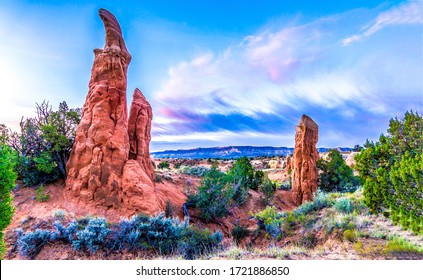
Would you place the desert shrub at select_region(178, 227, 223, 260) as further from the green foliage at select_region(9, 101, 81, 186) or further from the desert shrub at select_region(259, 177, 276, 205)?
the desert shrub at select_region(259, 177, 276, 205)

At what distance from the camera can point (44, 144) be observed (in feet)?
41.9

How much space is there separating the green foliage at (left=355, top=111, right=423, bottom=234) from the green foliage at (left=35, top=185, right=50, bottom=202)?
13.4m

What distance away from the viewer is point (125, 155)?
11641 millimetres

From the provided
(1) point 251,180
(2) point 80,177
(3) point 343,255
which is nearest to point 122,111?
(2) point 80,177

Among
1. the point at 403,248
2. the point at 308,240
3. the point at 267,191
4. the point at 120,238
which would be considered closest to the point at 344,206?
the point at 308,240

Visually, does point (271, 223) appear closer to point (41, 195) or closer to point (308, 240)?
point (308, 240)

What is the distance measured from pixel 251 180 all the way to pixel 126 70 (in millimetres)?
16149

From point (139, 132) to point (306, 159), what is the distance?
13.8m

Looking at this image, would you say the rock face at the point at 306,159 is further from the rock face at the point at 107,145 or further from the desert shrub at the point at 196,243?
the rock face at the point at 107,145

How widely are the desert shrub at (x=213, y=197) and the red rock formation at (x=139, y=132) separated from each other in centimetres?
325

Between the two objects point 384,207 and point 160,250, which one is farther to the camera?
point 384,207
